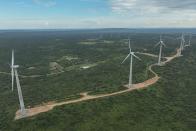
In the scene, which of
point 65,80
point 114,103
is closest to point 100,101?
point 114,103

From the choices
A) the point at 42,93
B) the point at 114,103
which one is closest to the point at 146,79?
the point at 114,103

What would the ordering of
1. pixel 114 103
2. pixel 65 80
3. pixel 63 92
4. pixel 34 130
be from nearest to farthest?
pixel 34 130
pixel 114 103
pixel 63 92
pixel 65 80

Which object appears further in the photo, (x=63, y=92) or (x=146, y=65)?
(x=146, y=65)

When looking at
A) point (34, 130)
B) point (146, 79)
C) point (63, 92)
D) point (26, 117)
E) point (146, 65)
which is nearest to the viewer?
point (34, 130)

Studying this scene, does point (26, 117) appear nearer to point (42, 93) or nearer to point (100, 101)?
point (100, 101)

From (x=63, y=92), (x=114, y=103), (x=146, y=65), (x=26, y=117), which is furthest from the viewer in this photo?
(x=146, y=65)

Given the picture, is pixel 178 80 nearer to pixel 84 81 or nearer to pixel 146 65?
pixel 146 65

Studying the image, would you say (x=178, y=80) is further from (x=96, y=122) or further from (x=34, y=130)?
(x=34, y=130)

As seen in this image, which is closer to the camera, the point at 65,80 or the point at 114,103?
the point at 114,103

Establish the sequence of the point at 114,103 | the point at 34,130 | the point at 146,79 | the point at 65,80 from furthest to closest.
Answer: the point at 65,80, the point at 146,79, the point at 114,103, the point at 34,130
